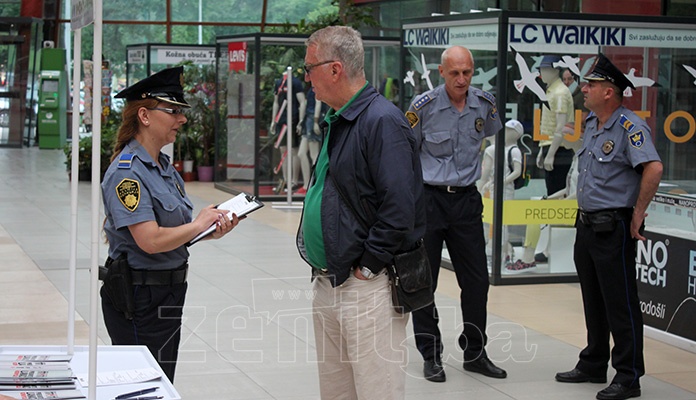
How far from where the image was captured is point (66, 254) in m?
9.55

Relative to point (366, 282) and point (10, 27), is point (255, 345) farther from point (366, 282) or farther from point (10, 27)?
point (10, 27)

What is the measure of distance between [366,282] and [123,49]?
78.9 feet

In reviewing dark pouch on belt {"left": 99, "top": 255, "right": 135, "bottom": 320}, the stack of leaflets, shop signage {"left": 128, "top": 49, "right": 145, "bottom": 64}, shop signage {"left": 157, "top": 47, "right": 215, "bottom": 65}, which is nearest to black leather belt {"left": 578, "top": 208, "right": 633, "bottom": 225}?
dark pouch on belt {"left": 99, "top": 255, "right": 135, "bottom": 320}

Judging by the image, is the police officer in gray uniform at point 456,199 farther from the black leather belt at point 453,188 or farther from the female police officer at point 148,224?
the female police officer at point 148,224

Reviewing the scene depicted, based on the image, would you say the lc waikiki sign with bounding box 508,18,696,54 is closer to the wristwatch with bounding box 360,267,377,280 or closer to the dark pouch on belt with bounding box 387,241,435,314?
the dark pouch on belt with bounding box 387,241,435,314

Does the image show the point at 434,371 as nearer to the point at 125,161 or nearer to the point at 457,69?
the point at 457,69

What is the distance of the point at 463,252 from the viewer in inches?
221

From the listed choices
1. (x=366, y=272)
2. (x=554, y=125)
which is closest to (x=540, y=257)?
(x=554, y=125)

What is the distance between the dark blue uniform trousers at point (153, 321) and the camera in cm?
357

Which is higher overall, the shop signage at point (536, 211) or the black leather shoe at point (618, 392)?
the shop signage at point (536, 211)

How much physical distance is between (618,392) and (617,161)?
1199mm

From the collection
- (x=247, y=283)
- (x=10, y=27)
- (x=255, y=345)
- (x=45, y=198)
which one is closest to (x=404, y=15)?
(x=45, y=198)

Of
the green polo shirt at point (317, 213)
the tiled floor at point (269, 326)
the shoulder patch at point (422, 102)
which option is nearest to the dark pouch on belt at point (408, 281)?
the green polo shirt at point (317, 213)

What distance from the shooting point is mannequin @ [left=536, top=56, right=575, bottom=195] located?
26.9 ft
